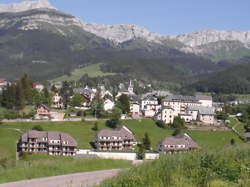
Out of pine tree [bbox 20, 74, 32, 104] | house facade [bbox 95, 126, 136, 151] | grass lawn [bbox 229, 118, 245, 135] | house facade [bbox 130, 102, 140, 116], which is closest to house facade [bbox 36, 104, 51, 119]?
pine tree [bbox 20, 74, 32, 104]

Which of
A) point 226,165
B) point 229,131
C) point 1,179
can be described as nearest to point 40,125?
point 229,131

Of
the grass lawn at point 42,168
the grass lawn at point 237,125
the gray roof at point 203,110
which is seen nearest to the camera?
the grass lawn at point 42,168

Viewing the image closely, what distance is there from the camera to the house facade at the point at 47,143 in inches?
A: 1757

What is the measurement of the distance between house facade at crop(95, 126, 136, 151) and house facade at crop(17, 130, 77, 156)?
4.55 meters

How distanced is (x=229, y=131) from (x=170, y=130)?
28.3 feet

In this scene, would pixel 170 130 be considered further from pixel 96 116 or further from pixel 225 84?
pixel 225 84

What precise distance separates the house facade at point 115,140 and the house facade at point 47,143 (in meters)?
4.55

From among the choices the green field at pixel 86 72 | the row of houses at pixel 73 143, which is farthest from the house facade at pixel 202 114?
the green field at pixel 86 72

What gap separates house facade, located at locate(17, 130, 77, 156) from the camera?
44616 mm

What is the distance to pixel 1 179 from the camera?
1425 cm

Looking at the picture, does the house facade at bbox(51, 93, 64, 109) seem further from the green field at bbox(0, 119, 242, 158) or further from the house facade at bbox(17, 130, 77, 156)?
the house facade at bbox(17, 130, 77, 156)

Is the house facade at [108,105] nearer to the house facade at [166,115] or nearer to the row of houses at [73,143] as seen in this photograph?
the house facade at [166,115]

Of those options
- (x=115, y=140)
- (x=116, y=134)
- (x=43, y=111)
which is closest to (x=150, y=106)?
(x=43, y=111)

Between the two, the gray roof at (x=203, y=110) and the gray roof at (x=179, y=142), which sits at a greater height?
the gray roof at (x=203, y=110)
